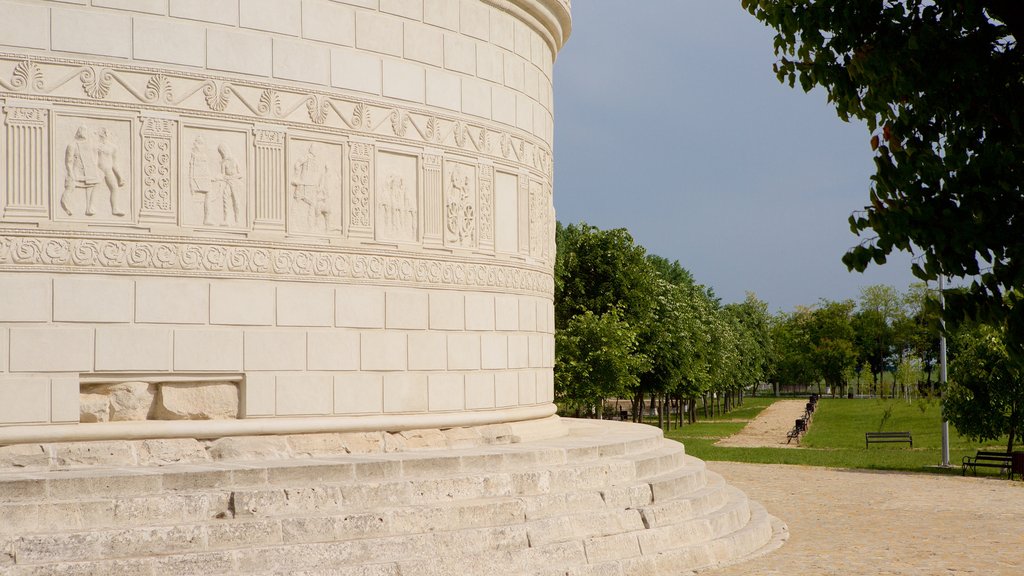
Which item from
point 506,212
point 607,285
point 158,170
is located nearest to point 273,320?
point 158,170

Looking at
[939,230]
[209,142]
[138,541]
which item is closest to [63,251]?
[209,142]

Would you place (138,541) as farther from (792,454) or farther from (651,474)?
(792,454)

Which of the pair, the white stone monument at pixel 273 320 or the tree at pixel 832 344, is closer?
the white stone monument at pixel 273 320

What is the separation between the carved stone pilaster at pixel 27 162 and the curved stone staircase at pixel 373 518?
299cm

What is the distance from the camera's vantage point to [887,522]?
53.9 ft

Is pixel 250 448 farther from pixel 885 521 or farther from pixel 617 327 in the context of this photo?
pixel 617 327

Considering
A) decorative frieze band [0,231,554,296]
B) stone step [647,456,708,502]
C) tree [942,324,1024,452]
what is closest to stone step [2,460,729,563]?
stone step [647,456,708,502]

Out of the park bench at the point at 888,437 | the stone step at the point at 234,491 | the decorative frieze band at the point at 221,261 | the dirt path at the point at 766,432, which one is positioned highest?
the decorative frieze band at the point at 221,261

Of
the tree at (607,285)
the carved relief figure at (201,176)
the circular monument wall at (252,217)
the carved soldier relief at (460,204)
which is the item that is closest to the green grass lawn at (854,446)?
the tree at (607,285)

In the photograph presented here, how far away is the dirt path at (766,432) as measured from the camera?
1561 inches

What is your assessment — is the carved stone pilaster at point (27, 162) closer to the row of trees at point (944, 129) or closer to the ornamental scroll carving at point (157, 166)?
the ornamental scroll carving at point (157, 166)

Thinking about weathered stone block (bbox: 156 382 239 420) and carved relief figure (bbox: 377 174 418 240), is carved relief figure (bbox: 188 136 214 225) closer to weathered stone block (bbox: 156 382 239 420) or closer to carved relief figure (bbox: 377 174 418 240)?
weathered stone block (bbox: 156 382 239 420)

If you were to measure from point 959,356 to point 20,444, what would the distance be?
962 inches

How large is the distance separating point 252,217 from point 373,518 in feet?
13.8
